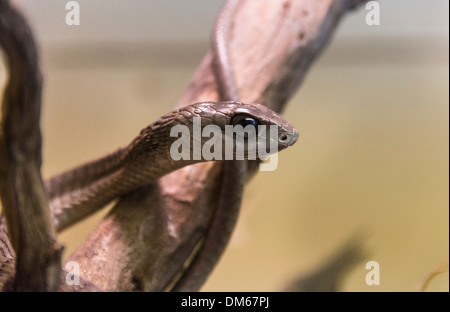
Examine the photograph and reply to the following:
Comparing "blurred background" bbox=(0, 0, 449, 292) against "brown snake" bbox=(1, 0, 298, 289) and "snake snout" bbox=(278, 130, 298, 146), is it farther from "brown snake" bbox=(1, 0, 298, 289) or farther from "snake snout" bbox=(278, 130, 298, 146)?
"snake snout" bbox=(278, 130, 298, 146)

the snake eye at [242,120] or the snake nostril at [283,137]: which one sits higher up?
the snake eye at [242,120]

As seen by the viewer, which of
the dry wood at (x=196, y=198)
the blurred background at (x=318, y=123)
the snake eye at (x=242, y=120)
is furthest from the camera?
the blurred background at (x=318, y=123)

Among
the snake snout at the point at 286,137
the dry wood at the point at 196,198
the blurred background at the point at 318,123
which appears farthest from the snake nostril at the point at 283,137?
the blurred background at the point at 318,123

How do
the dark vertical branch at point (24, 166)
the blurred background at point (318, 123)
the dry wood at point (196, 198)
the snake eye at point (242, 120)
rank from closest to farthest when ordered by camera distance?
the dark vertical branch at point (24, 166) → the snake eye at point (242, 120) → the dry wood at point (196, 198) → the blurred background at point (318, 123)

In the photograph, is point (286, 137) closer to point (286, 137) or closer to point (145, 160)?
point (286, 137)

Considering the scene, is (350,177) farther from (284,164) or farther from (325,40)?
(325,40)

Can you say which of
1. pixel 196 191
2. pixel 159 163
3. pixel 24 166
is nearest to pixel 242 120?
pixel 159 163

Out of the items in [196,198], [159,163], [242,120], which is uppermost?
[242,120]

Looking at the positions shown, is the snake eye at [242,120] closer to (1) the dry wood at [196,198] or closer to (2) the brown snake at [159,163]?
(2) the brown snake at [159,163]
